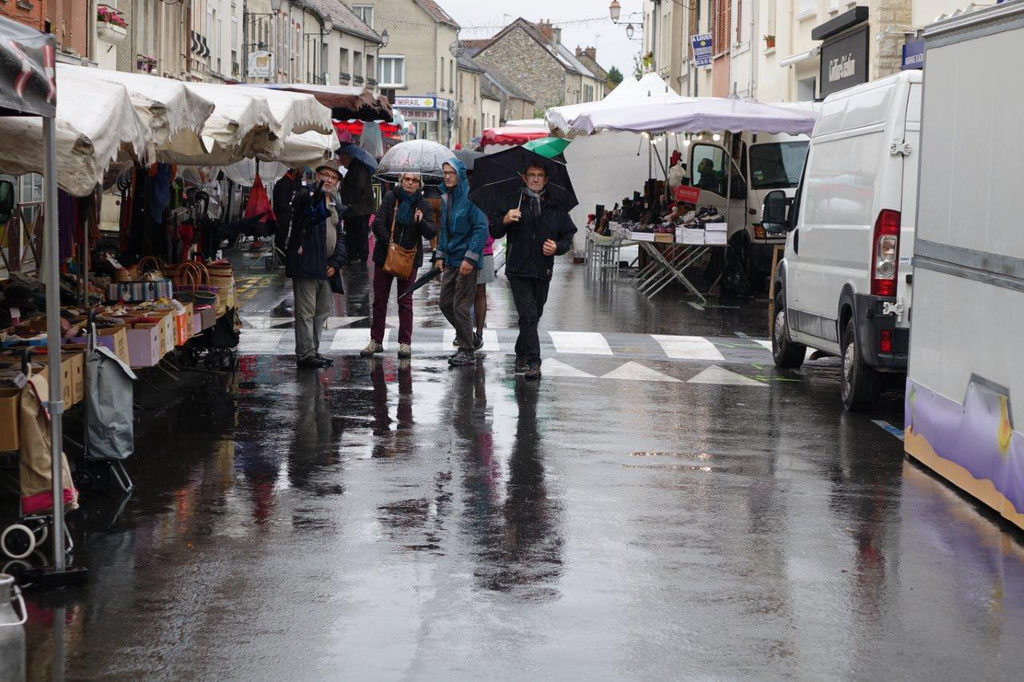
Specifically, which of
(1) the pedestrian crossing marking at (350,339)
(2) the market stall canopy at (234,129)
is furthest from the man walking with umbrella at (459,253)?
(2) the market stall canopy at (234,129)

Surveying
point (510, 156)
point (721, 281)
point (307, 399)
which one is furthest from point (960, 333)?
point (721, 281)

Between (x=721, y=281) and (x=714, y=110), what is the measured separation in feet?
11.2

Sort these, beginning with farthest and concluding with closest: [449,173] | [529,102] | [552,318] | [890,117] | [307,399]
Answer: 1. [529,102]
2. [552,318]
3. [449,173]
4. [307,399]
5. [890,117]

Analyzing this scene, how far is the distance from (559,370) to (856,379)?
11.1 ft

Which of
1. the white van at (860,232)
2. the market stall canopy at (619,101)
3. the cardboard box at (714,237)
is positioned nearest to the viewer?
the white van at (860,232)

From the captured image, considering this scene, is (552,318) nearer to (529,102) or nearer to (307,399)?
(307,399)

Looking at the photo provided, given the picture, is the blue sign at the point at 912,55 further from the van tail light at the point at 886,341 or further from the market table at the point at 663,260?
the van tail light at the point at 886,341

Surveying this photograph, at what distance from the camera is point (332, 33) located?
7475 centimetres

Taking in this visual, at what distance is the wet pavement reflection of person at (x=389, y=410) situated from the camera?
10.2 m

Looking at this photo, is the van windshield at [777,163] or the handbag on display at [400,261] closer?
the handbag on display at [400,261]

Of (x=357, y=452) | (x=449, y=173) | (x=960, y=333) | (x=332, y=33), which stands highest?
(x=332, y=33)

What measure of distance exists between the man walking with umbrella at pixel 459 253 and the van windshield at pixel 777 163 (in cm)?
1091

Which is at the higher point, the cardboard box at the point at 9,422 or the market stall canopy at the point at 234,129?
the market stall canopy at the point at 234,129

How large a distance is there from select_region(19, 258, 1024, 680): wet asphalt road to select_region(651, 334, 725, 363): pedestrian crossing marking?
3463mm
